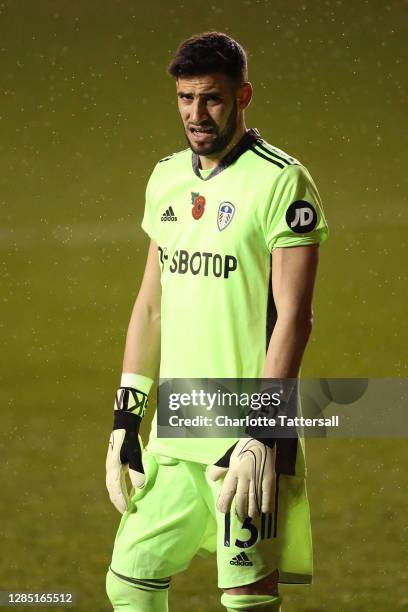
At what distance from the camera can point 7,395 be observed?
185 inches

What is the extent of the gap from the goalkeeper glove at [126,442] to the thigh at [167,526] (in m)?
0.06

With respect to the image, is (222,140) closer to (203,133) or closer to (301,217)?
(203,133)

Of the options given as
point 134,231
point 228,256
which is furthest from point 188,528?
point 134,231

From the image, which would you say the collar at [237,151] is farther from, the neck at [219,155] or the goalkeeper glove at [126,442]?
the goalkeeper glove at [126,442]

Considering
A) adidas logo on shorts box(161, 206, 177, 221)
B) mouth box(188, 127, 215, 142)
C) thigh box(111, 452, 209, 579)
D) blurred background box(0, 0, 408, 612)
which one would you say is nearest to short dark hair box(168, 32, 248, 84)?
mouth box(188, 127, 215, 142)

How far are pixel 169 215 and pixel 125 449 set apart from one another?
488 mm

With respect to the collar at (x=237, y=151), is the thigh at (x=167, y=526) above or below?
below

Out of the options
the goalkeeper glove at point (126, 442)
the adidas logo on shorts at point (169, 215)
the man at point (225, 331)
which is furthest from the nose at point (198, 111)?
the goalkeeper glove at point (126, 442)

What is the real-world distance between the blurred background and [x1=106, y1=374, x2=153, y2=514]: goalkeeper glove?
2.77 ft

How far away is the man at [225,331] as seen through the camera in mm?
2332

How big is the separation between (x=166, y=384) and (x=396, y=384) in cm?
189

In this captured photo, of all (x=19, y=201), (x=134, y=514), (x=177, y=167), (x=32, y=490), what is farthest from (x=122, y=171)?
(x=134, y=514)

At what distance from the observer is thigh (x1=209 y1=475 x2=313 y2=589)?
2.37 m

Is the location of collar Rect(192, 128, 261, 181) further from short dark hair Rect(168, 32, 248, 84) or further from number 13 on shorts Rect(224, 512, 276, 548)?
number 13 on shorts Rect(224, 512, 276, 548)
